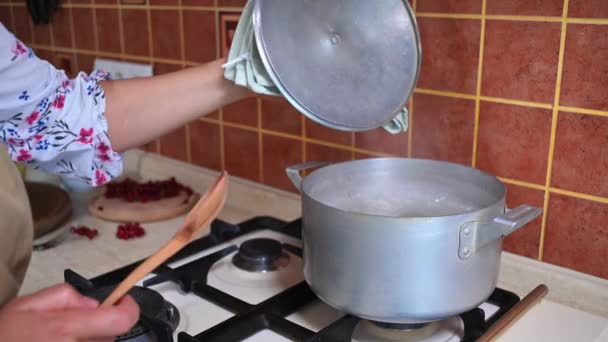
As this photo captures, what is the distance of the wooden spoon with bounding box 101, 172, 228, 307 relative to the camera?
0.45m

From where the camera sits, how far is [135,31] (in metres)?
1.27

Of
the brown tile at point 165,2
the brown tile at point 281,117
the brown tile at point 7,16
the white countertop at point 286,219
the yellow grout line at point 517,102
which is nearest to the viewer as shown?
the white countertop at point 286,219

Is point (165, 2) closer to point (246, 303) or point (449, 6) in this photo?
point (449, 6)

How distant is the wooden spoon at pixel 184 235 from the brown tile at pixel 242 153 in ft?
2.01

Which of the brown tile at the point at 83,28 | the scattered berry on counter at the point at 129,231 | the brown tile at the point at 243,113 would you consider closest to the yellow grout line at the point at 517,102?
the brown tile at the point at 243,113

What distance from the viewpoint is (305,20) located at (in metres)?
0.71

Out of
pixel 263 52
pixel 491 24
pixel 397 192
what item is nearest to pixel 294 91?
pixel 263 52

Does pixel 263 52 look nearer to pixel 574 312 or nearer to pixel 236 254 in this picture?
pixel 236 254

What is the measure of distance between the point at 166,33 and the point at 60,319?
881 millimetres

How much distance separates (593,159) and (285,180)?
52 centimetres

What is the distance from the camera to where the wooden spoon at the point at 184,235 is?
45cm

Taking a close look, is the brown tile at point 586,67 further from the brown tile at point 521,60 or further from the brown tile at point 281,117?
the brown tile at point 281,117

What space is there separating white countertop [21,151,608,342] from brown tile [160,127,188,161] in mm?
105

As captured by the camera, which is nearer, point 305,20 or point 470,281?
point 470,281
